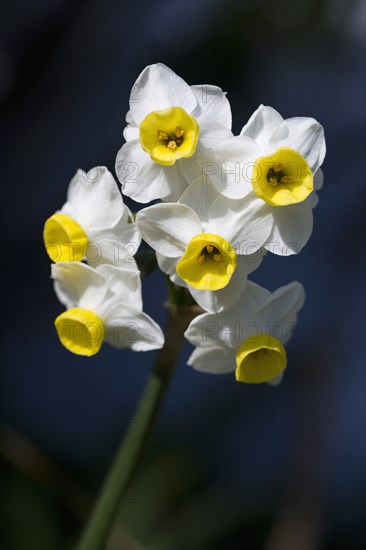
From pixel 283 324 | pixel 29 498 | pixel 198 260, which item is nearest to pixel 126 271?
pixel 198 260

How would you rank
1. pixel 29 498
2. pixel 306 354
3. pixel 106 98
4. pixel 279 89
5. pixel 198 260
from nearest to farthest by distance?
1. pixel 198 260
2. pixel 29 498
3. pixel 306 354
4. pixel 279 89
5. pixel 106 98

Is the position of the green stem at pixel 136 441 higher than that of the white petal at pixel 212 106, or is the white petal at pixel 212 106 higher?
the white petal at pixel 212 106

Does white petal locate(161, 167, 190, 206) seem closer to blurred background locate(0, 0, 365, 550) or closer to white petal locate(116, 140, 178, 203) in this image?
white petal locate(116, 140, 178, 203)

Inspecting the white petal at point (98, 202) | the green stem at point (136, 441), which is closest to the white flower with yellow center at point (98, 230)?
the white petal at point (98, 202)

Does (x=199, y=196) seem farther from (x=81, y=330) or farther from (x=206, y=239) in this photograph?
(x=81, y=330)

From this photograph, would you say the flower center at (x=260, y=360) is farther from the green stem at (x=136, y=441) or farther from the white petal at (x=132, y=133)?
the white petal at (x=132, y=133)

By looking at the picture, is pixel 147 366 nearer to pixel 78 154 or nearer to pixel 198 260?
pixel 78 154
